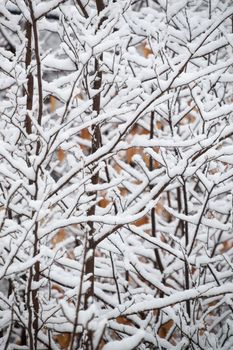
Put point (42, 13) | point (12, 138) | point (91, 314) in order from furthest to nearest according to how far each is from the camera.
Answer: point (12, 138) < point (42, 13) < point (91, 314)

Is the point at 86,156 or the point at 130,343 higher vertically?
the point at 86,156

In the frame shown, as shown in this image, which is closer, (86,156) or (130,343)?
Answer: (130,343)

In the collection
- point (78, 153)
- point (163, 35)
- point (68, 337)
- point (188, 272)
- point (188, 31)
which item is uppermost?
point (188, 31)

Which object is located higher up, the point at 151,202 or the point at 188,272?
the point at 151,202

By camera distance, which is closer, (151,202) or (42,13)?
(42,13)

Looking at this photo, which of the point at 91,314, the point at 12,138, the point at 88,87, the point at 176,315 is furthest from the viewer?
the point at 176,315

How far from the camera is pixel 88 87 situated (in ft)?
6.12

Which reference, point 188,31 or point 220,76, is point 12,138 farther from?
point 188,31

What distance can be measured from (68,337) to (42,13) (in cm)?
280

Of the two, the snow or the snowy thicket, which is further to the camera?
the snowy thicket

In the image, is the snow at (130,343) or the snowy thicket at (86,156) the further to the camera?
the snowy thicket at (86,156)

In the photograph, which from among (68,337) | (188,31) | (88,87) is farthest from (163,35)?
(68,337)

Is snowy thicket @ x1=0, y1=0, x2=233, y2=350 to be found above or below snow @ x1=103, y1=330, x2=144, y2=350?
above

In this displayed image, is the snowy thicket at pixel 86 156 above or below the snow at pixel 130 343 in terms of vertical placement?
above
